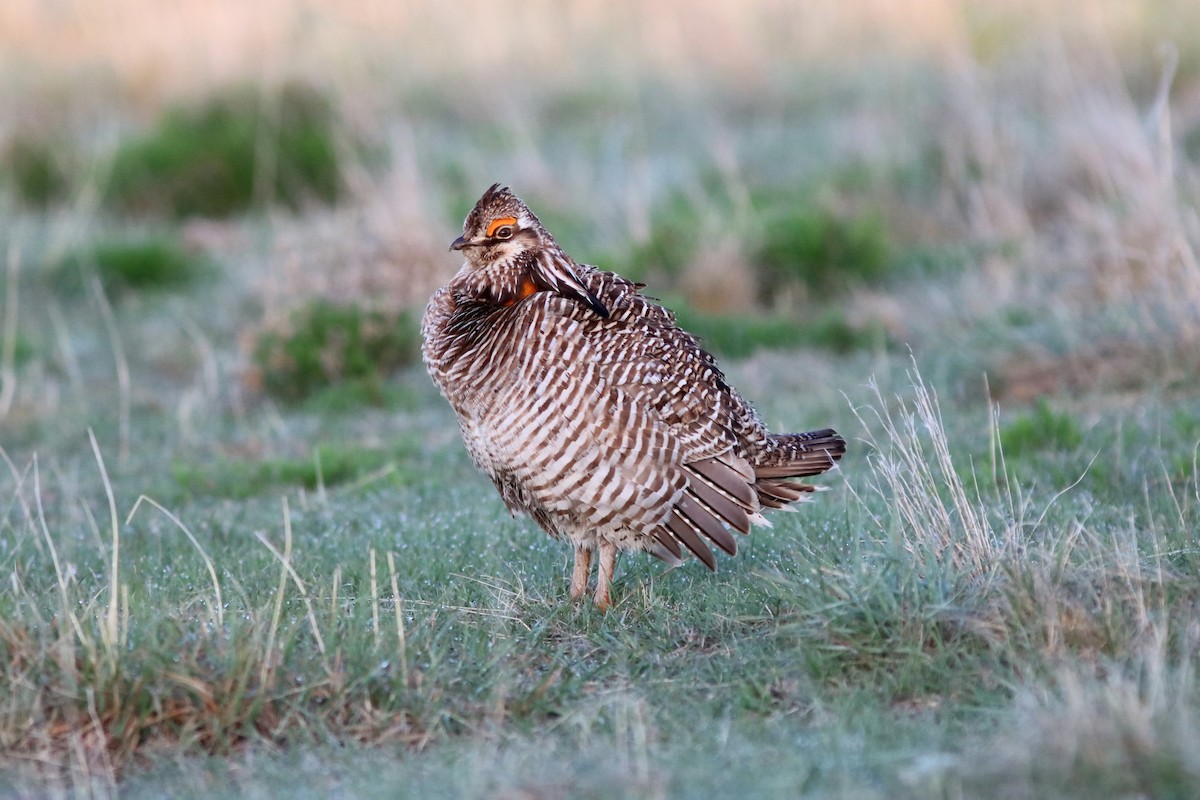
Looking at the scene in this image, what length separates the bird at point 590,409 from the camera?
198 inches

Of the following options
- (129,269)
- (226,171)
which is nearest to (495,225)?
(129,269)

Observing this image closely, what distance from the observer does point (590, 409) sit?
5.01 m

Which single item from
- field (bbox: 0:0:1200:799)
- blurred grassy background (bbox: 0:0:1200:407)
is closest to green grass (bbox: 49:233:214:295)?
field (bbox: 0:0:1200:799)

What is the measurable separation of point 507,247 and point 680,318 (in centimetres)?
474

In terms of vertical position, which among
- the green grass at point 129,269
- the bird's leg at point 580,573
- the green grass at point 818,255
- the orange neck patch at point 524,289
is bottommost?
the bird's leg at point 580,573

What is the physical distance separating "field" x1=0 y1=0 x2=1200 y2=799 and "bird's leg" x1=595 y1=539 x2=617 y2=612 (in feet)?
0.25

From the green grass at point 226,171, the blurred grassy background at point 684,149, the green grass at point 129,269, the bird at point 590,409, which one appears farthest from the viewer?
the green grass at point 226,171

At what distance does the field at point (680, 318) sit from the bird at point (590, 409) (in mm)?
292

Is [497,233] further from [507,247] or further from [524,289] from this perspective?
[524,289]

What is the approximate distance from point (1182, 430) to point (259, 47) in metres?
12.7

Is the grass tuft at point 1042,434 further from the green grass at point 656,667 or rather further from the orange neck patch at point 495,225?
the orange neck patch at point 495,225

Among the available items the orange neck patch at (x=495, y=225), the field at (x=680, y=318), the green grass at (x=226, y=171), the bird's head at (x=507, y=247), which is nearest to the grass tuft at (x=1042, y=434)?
the field at (x=680, y=318)

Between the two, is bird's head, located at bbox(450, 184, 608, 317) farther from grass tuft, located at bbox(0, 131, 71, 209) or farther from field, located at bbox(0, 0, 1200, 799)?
grass tuft, located at bbox(0, 131, 71, 209)

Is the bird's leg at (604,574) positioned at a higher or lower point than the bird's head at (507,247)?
lower
